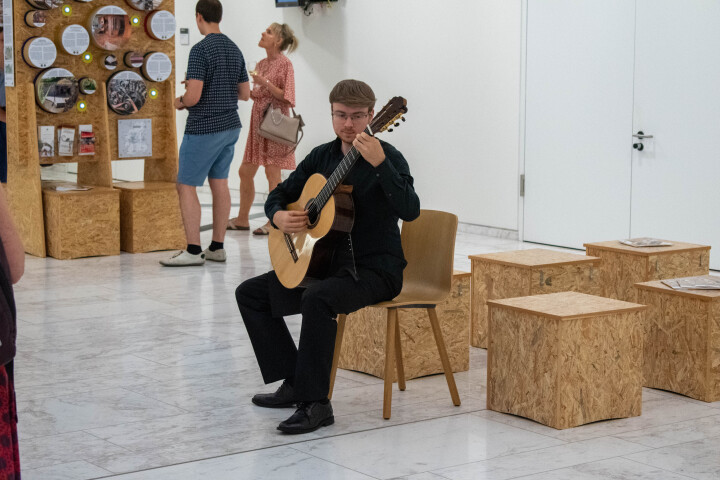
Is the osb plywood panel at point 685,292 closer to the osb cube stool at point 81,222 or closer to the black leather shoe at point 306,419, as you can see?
the black leather shoe at point 306,419

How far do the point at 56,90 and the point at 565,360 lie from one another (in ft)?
15.0

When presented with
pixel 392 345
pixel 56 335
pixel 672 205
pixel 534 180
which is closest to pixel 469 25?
pixel 534 180

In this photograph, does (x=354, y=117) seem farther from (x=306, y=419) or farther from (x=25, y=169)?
(x=25, y=169)

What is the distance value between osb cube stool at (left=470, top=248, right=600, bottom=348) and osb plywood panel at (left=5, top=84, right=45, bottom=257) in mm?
3554

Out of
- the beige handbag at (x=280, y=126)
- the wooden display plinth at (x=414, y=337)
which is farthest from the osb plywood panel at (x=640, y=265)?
the beige handbag at (x=280, y=126)

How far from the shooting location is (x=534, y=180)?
26.5 feet

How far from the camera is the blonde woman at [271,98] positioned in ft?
26.6

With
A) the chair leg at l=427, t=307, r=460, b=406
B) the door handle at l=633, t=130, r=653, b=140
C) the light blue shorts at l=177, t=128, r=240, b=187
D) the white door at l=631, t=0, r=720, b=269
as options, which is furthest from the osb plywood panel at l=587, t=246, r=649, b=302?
the light blue shorts at l=177, t=128, r=240, b=187

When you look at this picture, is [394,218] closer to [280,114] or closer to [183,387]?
[183,387]

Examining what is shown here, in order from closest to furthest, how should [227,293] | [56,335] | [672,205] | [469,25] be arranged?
1. [56,335]
2. [227,293]
3. [672,205]
4. [469,25]

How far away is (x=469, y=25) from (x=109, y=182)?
3053 millimetres

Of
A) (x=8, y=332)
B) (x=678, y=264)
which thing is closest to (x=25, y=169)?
(x=678, y=264)

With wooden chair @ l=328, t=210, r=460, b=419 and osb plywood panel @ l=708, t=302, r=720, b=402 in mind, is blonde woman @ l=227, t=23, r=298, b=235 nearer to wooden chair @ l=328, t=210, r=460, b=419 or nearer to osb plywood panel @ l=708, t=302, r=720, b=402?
wooden chair @ l=328, t=210, r=460, b=419

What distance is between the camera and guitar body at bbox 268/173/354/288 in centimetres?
366
